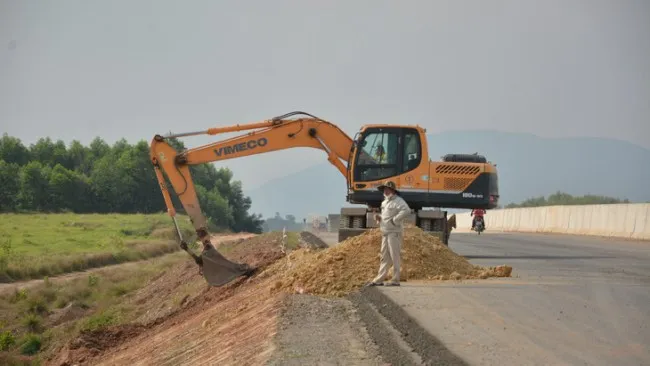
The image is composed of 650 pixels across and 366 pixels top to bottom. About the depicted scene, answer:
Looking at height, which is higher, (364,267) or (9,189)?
(9,189)

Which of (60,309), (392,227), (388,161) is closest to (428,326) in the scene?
(392,227)

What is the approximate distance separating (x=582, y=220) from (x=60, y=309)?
25.1 metres

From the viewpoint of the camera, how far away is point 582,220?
4806cm

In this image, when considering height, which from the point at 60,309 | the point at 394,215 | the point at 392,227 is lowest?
the point at 60,309

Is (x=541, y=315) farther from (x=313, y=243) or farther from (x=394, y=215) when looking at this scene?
(x=313, y=243)

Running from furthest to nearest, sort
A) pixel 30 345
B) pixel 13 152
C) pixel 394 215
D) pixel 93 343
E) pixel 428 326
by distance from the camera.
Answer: pixel 13 152 → pixel 30 345 → pixel 93 343 → pixel 394 215 → pixel 428 326

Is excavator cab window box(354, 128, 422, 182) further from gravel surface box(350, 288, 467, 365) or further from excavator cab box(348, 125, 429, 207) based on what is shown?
gravel surface box(350, 288, 467, 365)

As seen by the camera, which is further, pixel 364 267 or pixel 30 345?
pixel 30 345

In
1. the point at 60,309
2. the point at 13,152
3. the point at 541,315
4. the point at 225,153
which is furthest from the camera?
the point at 13,152

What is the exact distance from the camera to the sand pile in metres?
16.6

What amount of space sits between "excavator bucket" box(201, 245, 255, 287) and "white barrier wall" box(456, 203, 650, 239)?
67.7 feet

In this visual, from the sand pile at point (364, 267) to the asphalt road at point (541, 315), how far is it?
2.80 ft

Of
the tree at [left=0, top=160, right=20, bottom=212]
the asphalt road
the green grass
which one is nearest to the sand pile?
the asphalt road

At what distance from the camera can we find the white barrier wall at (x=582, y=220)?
40.5 meters
